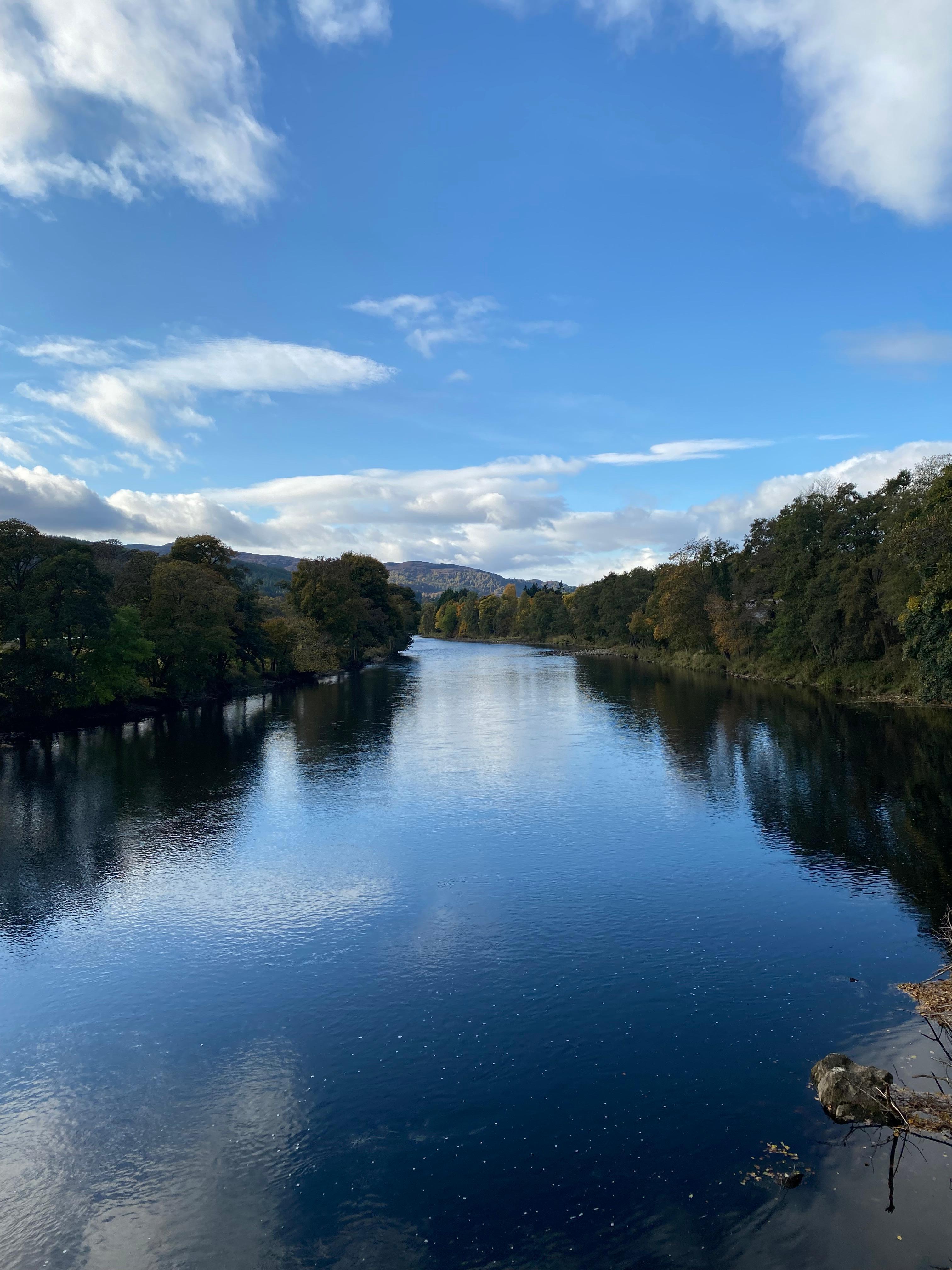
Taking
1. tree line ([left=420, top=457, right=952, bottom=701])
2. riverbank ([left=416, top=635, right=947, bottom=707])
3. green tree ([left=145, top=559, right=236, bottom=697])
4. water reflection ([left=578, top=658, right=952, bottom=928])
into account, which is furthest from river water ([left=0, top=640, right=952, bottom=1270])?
green tree ([left=145, top=559, right=236, bottom=697])

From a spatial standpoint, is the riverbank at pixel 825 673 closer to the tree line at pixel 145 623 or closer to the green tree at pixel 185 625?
the tree line at pixel 145 623

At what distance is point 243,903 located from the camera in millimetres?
22188

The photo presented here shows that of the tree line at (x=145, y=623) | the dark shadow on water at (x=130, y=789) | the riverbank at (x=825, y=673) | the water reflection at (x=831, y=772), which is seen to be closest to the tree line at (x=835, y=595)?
the riverbank at (x=825, y=673)

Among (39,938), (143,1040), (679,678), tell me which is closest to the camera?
(143,1040)

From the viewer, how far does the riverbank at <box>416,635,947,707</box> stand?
58.3 metres

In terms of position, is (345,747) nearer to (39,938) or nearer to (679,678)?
(39,938)

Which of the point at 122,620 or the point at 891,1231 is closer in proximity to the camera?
the point at 891,1231

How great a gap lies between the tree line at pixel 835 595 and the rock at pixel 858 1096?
121 feet

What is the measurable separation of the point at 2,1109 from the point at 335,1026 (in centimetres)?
577

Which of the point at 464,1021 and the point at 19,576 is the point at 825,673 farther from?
the point at 19,576

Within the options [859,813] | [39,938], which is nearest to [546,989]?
[39,938]

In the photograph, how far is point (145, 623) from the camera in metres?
62.6

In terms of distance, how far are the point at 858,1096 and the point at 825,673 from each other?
64059mm

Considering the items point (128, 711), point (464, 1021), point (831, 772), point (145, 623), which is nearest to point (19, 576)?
point (145, 623)
